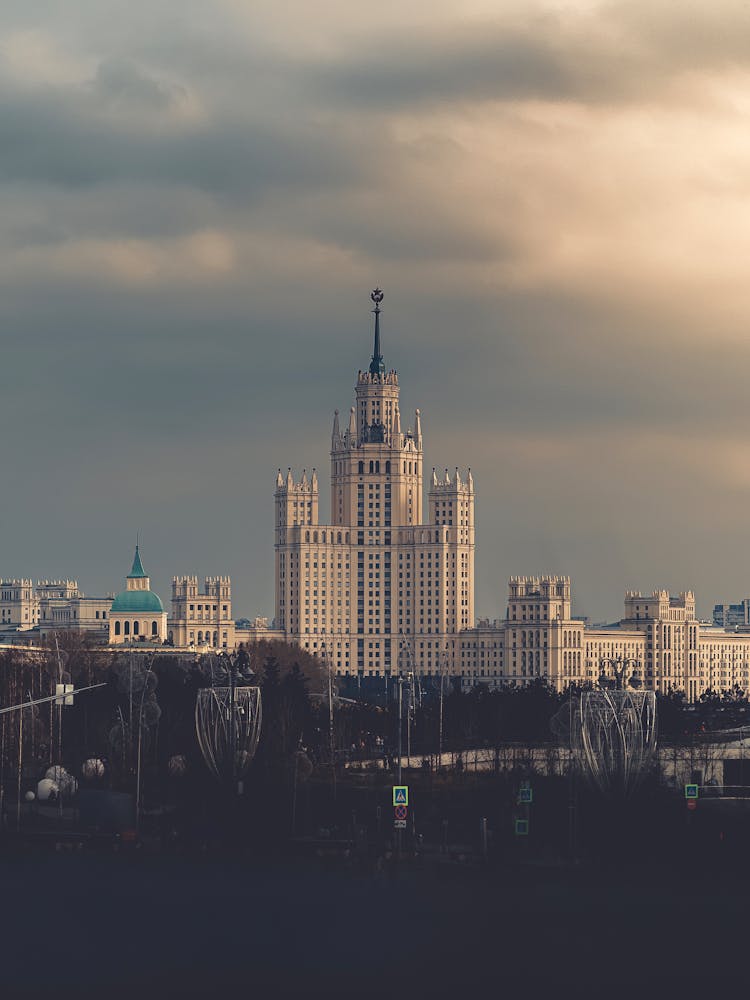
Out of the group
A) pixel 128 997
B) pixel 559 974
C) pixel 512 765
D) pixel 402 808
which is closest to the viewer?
pixel 128 997

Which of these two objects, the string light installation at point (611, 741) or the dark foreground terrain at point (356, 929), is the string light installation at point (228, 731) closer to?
the dark foreground terrain at point (356, 929)

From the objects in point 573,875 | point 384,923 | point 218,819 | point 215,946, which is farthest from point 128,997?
point 218,819

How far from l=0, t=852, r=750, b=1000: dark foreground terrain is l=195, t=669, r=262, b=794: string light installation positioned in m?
18.8

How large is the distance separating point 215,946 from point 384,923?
8.61 metres

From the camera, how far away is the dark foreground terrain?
314 ft

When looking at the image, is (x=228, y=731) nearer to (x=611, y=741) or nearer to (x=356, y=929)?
(x=611, y=741)

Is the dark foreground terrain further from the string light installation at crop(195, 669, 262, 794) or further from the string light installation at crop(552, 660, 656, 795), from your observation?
the string light installation at crop(195, 669, 262, 794)

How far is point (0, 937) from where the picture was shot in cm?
10400

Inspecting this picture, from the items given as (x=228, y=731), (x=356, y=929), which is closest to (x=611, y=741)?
(x=228, y=731)

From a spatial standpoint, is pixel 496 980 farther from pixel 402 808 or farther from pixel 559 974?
pixel 402 808

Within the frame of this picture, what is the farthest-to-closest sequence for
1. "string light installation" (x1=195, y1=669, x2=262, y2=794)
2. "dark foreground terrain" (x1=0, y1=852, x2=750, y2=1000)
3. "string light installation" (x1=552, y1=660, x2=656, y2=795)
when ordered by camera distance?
"string light installation" (x1=195, y1=669, x2=262, y2=794)
"string light installation" (x1=552, y1=660, x2=656, y2=795)
"dark foreground terrain" (x1=0, y1=852, x2=750, y2=1000)

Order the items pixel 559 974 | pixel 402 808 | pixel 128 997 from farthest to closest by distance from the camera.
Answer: pixel 402 808 < pixel 559 974 < pixel 128 997

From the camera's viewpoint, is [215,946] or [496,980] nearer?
[496,980]

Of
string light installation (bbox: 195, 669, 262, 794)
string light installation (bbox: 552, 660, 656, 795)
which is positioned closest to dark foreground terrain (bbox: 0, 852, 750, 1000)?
string light installation (bbox: 552, 660, 656, 795)
